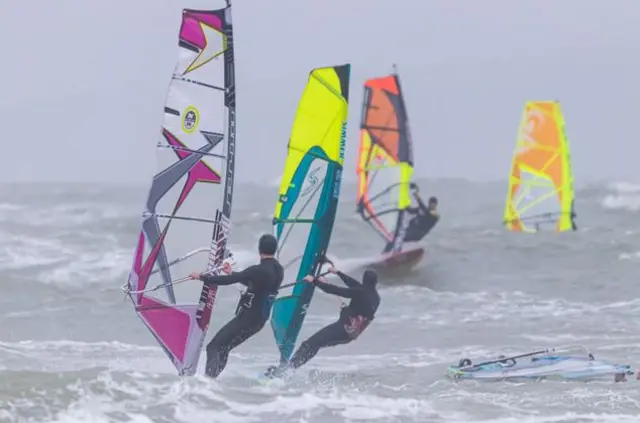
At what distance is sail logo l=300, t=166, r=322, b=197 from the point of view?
8.43m

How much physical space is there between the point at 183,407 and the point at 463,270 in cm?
1095

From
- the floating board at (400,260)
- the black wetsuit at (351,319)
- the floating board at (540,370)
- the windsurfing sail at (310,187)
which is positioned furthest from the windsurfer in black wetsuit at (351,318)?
the floating board at (400,260)

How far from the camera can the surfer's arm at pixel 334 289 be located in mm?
7754

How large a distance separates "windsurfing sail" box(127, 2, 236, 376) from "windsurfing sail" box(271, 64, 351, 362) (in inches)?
31.3

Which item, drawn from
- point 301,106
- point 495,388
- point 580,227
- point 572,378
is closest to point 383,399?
point 495,388

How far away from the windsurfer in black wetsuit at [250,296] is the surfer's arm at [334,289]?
1.16 ft

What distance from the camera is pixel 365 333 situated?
11477 millimetres

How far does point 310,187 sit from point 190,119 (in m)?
1.26

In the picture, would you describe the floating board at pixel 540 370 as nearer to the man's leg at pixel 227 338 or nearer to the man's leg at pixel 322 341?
the man's leg at pixel 322 341

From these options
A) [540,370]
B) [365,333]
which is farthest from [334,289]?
[365,333]

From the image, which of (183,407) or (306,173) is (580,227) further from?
(183,407)

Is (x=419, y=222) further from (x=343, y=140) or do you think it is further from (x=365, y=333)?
(x=343, y=140)

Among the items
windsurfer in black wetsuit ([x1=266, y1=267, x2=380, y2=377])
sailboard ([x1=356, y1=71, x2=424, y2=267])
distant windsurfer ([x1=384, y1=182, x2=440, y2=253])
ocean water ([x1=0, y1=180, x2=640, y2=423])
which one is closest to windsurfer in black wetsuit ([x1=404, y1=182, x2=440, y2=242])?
distant windsurfer ([x1=384, y1=182, x2=440, y2=253])

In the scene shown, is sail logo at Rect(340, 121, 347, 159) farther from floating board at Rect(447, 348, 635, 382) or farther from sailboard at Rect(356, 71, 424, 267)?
sailboard at Rect(356, 71, 424, 267)
